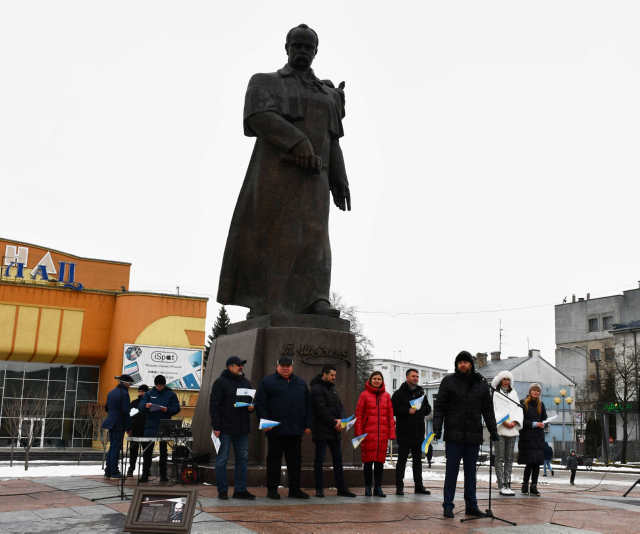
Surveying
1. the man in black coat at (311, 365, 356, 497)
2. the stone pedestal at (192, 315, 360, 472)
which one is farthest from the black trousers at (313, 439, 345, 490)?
the stone pedestal at (192, 315, 360, 472)

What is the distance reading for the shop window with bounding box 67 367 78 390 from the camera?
4072 cm

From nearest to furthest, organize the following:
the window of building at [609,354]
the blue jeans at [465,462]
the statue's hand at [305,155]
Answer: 1. the blue jeans at [465,462]
2. the statue's hand at [305,155]
3. the window of building at [609,354]

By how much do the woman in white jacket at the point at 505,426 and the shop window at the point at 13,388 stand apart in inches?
1371

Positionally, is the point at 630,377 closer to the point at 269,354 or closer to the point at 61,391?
the point at 61,391

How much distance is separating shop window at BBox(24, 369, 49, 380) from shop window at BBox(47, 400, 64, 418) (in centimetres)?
139

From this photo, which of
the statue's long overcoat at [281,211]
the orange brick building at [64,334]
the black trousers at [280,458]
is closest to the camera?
the black trousers at [280,458]

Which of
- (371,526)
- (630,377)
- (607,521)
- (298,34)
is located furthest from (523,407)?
(630,377)

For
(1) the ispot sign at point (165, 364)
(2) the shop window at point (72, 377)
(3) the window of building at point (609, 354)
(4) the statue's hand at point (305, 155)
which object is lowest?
(2) the shop window at point (72, 377)

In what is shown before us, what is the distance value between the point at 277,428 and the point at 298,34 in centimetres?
540

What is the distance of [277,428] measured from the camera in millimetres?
7844

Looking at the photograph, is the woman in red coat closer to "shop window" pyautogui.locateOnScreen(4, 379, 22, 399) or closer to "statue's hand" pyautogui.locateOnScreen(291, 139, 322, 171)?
"statue's hand" pyautogui.locateOnScreen(291, 139, 322, 171)

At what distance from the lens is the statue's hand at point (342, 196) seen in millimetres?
10891

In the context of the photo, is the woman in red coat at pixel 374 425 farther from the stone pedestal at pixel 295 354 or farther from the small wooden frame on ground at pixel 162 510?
the small wooden frame on ground at pixel 162 510

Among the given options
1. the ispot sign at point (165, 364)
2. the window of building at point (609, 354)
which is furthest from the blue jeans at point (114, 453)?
the window of building at point (609, 354)
